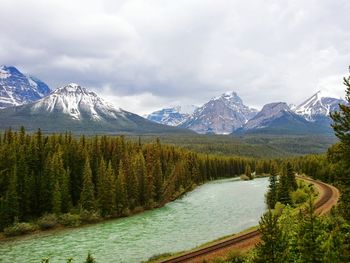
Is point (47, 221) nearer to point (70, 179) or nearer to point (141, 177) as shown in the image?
point (70, 179)

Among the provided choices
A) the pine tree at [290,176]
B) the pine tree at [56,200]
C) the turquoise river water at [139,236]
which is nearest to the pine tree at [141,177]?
the turquoise river water at [139,236]

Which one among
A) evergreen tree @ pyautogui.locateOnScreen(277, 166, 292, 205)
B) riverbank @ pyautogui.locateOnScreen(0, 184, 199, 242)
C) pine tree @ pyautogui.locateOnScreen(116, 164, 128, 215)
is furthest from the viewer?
pine tree @ pyautogui.locateOnScreen(116, 164, 128, 215)

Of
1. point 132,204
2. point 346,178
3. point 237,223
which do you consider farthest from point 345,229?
point 132,204

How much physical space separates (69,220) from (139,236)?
61.9 feet

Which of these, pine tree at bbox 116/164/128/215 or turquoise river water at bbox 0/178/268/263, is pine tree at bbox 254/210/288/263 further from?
pine tree at bbox 116/164/128/215

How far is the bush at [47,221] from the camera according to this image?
230 feet

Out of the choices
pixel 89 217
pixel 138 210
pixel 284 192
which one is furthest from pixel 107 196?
pixel 284 192

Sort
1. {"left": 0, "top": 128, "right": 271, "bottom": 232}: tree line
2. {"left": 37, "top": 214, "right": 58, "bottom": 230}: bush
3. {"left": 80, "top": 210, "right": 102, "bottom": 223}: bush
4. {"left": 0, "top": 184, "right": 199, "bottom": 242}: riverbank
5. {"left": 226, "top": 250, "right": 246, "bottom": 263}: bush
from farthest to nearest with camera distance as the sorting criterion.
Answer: {"left": 80, "top": 210, "right": 102, "bottom": 223}: bush, {"left": 0, "top": 128, "right": 271, "bottom": 232}: tree line, {"left": 37, "top": 214, "right": 58, "bottom": 230}: bush, {"left": 0, "top": 184, "right": 199, "bottom": 242}: riverbank, {"left": 226, "top": 250, "right": 246, "bottom": 263}: bush

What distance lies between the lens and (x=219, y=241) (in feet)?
165

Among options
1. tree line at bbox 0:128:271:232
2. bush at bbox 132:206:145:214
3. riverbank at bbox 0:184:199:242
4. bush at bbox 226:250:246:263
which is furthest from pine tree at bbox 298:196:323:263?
bush at bbox 132:206:145:214

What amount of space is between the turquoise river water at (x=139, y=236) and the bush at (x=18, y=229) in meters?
2.99

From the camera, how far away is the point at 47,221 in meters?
71.0

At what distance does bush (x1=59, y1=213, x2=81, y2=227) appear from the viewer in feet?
240

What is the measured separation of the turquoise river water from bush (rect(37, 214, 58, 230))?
3.54 metres
